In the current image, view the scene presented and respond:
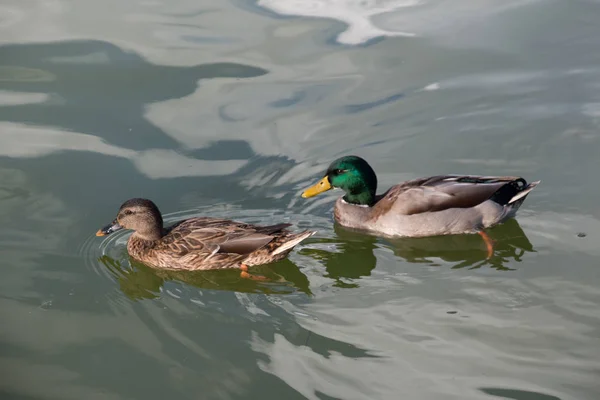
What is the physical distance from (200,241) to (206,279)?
0.36 meters

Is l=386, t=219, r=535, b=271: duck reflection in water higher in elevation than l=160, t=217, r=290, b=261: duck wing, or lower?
lower

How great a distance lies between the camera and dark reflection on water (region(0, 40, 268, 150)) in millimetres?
9992

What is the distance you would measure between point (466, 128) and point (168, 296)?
170 inches

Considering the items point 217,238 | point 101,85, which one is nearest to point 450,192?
point 217,238

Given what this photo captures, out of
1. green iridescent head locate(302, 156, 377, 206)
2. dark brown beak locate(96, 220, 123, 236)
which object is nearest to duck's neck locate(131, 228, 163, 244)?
dark brown beak locate(96, 220, 123, 236)

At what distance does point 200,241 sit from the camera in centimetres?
784

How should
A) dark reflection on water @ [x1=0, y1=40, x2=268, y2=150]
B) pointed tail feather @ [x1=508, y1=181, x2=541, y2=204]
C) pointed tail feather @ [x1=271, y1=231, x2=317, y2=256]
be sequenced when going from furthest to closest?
dark reflection on water @ [x1=0, y1=40, x2=268, y2=150] → pointed tail feather @ [x1=508, y1=181, x2=541, y2=204] → pointed tail feather @ [x1=271, y1=231, x2=317, y2=256]

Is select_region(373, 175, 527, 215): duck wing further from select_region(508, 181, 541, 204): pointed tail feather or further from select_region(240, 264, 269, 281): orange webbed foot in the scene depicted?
select_region(240, 264, 269, 281): orange webbed foot

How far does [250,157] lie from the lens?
31.3ft

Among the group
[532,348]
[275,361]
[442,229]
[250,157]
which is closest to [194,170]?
[250,157]

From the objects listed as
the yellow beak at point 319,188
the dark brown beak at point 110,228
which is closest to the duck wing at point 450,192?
the yellow beak at point 319,188

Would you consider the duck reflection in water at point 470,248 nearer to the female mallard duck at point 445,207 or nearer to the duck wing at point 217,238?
the female mallard duck at point 445,207

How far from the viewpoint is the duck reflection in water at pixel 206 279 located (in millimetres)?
7477

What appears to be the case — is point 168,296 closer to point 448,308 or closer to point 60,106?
point 448,308
